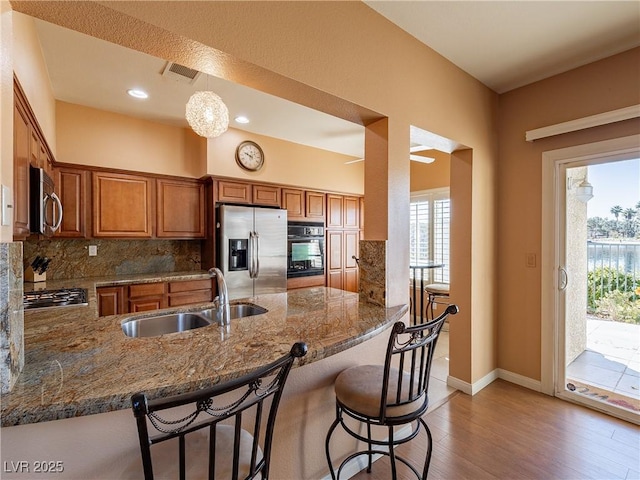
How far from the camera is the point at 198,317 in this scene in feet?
5.88

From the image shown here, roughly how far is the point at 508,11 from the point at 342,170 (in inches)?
128

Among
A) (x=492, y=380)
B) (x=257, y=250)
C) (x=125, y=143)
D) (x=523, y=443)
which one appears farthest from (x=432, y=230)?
(x=125, y=143)

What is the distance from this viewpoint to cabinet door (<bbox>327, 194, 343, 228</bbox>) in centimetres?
486

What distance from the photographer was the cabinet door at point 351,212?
5105 millimetres

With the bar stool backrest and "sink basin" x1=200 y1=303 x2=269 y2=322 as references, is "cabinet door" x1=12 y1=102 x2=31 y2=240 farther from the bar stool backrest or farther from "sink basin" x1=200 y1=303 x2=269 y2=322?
the bar stool backrest

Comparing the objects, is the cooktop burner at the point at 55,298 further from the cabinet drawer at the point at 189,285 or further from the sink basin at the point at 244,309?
the sink basin at the point at 244,309

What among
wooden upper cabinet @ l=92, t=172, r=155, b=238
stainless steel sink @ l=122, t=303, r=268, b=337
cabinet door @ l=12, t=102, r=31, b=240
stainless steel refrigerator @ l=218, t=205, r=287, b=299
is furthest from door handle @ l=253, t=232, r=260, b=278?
cabinet door @ l=12, t=102, r=31, b=240

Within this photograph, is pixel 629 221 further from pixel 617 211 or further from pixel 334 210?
pixel 334 210

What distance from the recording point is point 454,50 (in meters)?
2.20

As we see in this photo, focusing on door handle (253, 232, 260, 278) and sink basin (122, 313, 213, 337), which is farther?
door handle (253, 232, 260, 278)

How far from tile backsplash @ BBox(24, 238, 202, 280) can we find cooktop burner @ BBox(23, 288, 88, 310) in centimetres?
88

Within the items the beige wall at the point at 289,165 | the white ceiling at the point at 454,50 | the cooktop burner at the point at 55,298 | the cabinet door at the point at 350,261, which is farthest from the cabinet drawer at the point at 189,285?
the cabinet door at the point at 350,261

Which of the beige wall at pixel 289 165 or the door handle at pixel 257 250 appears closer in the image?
the beige wall at pixel 289 165

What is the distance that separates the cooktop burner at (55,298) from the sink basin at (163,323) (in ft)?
2.79
